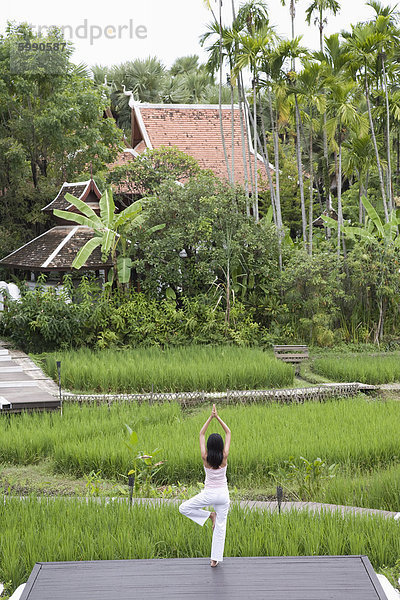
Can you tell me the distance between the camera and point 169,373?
424 inches

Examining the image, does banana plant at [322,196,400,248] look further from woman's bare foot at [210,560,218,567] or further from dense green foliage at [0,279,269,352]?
woman's bare foot at [210,560,218,567]

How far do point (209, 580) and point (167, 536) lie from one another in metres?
0.66

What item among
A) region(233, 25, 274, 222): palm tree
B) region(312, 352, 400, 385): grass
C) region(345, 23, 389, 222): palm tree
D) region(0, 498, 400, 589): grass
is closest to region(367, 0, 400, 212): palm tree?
region(345, 23, 389, 222): palm tree

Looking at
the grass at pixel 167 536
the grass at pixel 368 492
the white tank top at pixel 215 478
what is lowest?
the grass at pixel 368 492

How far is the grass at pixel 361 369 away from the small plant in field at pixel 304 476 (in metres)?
4.42

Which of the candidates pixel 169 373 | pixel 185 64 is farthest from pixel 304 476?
pixel 185 64

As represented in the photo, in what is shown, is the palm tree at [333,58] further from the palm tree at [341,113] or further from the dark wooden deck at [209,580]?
the dark wooden deck at [209,580]

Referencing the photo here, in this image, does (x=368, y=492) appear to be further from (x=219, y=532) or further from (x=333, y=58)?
(x=333, y=58)

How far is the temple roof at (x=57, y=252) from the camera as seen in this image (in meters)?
14.1

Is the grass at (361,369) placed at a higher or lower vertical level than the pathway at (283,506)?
lower

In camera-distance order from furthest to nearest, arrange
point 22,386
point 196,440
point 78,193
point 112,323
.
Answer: point 78,193, point 112,323, point 22,386, point 196,440

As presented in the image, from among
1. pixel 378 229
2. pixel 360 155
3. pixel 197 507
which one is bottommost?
pixel 197 507

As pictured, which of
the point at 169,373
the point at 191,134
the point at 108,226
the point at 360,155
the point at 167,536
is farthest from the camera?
the point at 191,134

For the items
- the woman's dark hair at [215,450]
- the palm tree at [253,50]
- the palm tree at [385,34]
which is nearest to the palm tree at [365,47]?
the palm tree at [385,34]
